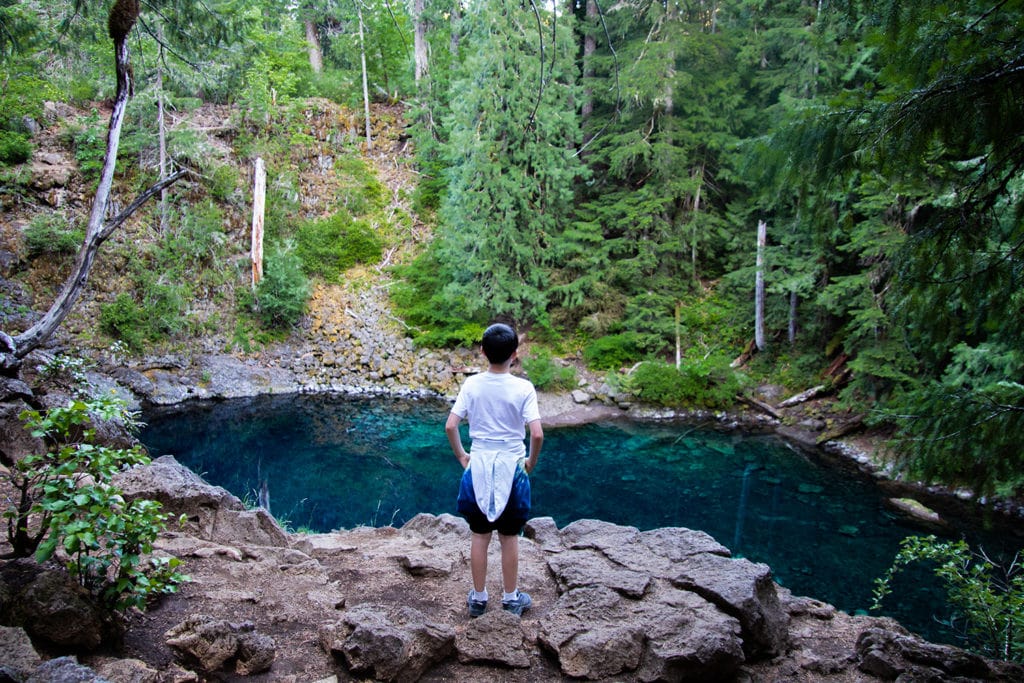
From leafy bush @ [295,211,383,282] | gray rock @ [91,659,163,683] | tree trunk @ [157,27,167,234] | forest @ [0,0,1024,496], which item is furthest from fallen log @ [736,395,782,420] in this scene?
tree trunk @ [157,27,167,234]

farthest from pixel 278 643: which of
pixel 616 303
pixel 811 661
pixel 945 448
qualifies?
pixel 616 303

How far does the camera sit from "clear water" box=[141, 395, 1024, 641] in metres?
6.81

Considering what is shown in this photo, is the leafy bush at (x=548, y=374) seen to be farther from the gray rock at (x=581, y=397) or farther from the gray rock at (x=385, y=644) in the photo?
the gray rock at (x=385, y=644)

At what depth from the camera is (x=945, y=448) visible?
276cm

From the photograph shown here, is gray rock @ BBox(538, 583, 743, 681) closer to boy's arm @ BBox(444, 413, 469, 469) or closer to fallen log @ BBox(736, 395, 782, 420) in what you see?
boy's arm @ BBox(444, 413, 469, 469)

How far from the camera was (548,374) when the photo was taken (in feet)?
42.9

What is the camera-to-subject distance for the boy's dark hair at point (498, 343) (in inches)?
116

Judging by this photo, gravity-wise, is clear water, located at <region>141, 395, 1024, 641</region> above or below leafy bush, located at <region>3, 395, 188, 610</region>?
below

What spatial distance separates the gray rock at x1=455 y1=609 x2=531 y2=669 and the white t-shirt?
93cm

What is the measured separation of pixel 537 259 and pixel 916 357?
8.32 m

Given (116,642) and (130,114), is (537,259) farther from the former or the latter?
(116,642)

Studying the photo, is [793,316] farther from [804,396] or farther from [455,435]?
[455,435]

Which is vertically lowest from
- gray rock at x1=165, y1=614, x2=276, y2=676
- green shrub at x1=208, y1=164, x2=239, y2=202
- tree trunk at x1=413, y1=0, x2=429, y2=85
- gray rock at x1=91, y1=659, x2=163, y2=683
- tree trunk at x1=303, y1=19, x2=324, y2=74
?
gray rock at x1=165, y1=614, x2=276, y2=676

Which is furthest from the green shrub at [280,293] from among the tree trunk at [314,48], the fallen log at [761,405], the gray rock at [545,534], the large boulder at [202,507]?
the gray rock at [545,534]
